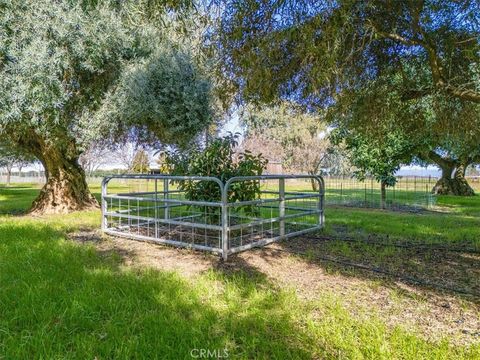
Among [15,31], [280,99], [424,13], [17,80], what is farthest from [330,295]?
[15,31]

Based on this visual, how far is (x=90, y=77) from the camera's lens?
8633mm

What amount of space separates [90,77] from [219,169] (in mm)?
4763

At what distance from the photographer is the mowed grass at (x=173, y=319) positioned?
7.79ft

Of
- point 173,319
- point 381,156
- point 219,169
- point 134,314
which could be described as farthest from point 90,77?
point 381,156

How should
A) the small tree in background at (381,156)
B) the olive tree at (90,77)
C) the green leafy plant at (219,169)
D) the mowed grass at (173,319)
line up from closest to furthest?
the mowed grass at (173,319), the green leafy plant at (219,169), the olive tree at (90,77), the small tree in background at (381,156)

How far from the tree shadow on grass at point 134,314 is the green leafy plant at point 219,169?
1814 millimetres

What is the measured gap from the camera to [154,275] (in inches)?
153

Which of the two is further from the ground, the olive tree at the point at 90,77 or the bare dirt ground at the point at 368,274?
the olive tree at the point at 90,77

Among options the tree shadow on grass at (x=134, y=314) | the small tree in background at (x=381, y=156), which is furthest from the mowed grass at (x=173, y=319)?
the small tree in background at (x=381, y=156)

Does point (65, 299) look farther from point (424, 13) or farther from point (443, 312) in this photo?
point (424, 13)

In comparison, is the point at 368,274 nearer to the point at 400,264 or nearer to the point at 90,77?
the point at 400,264

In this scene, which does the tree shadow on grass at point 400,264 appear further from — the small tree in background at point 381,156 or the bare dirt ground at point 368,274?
the small tree in background at point 381,156

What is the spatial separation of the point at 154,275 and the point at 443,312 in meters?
2.75

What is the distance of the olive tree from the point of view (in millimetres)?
7383
